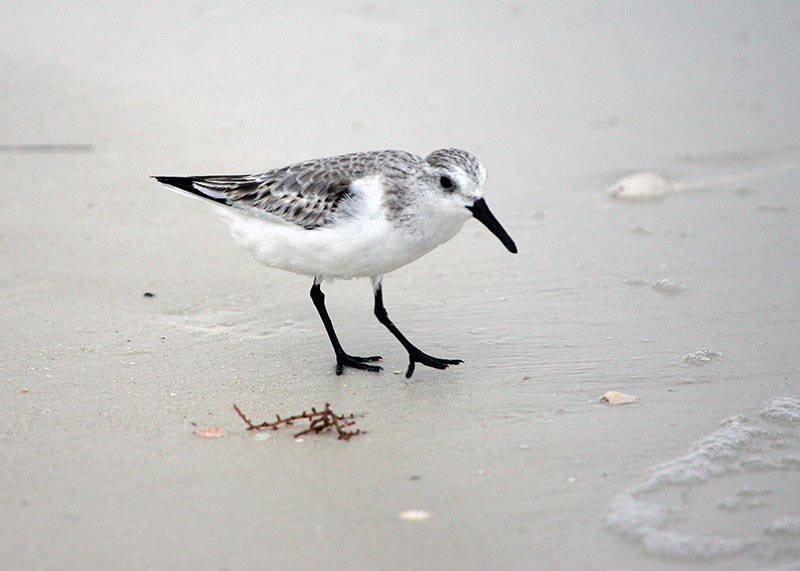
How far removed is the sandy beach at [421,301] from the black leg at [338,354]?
0.06 metres

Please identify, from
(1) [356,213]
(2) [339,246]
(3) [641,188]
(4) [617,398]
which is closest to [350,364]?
(2) [339,246]

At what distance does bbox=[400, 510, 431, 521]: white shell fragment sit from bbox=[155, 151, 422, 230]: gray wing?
166 centimetres

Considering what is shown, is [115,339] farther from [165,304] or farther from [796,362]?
[796,362]

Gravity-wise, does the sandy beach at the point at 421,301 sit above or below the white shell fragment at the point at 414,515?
above

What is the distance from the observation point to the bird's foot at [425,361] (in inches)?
187

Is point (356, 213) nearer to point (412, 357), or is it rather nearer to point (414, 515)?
point (412, 357)

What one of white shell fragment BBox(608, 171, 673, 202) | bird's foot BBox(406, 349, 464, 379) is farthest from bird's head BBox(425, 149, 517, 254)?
white shell fragment BBox(608, 171, 673, 202)

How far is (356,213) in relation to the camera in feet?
15.3

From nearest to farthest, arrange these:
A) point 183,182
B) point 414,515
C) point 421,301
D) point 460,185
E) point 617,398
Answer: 1. point 414,515
2. point 617,398
3. point 460,185
4. point 183,182
5. point 421,301

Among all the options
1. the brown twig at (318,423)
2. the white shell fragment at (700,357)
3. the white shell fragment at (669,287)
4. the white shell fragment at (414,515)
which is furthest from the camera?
the white shell fragment at (669,287)

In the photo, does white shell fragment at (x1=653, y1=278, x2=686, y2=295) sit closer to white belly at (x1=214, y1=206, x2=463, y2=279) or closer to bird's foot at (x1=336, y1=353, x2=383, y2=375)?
white belly at (x1=214, y1=206, x2=463, y2=279)

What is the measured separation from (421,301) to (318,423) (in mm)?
1594

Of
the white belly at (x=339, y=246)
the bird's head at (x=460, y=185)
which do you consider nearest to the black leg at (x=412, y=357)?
the white belly at (x=339, y=246)

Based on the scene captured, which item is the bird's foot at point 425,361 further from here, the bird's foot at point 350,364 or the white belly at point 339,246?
the white belly at point 339,246
